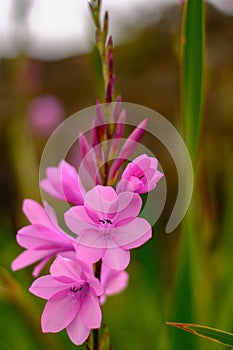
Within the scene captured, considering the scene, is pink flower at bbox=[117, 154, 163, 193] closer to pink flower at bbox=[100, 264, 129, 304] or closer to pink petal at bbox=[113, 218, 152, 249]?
pink petal at bbox=[113, 218, 152, 249]

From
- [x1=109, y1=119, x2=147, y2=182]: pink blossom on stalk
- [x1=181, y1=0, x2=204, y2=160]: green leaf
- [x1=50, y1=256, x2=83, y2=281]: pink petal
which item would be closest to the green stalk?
[x1=181, y1=0, x2=204, y2=160]: green leaf

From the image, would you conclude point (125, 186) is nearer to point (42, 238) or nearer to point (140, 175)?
point (140, 175)

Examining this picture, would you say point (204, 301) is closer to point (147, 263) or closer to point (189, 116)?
point (147, 263)

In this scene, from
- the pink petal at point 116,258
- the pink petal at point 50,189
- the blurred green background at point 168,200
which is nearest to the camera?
the pink petal at point 116,258

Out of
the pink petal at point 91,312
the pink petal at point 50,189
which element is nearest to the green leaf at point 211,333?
the pink petal at point 91,312

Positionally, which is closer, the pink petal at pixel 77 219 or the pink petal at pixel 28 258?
the pink petal at pixel 77 219

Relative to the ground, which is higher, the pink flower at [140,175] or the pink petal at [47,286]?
the pink flower at [140,175]

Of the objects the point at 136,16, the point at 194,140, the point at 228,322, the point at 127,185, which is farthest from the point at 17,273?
the point at 136,16

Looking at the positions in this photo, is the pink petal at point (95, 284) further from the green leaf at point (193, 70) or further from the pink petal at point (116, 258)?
the green leaf at point (193, 70)

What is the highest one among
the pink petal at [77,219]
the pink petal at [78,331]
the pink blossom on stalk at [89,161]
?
the pink blossom on stalk at [89,161]
